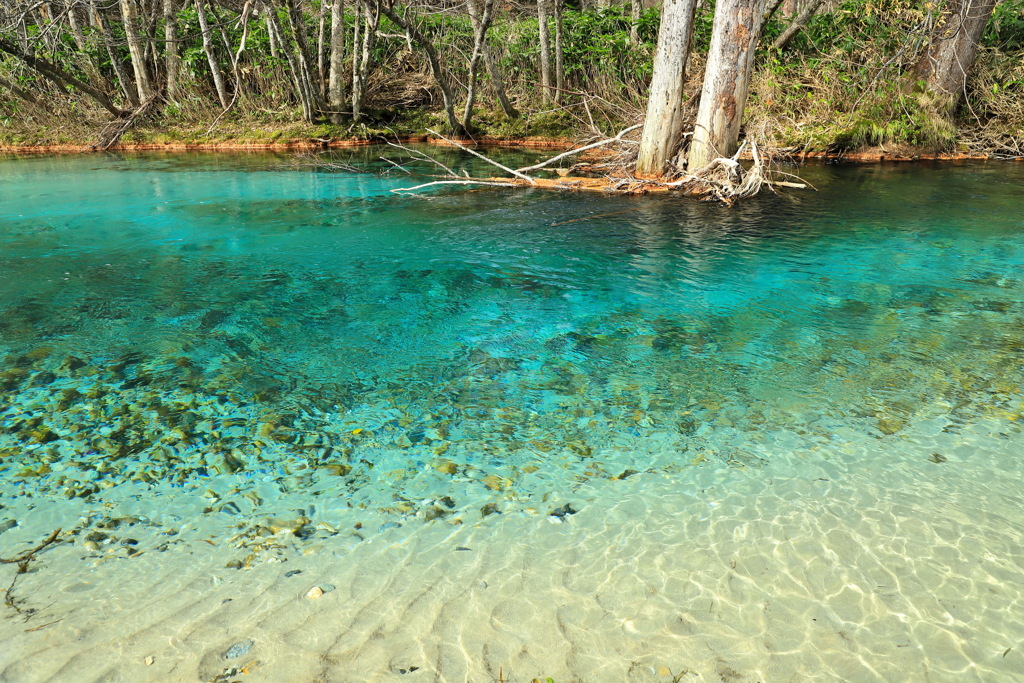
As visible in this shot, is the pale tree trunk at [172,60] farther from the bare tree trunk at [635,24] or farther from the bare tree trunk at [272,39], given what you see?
the bare tree trunk at [635,24]

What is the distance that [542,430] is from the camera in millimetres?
3971

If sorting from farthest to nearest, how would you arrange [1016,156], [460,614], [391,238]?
[1016,156] → [391,238] → [460,614]

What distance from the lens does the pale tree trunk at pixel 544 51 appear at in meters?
17.0

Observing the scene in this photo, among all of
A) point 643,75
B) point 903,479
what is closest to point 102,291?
point 903,479

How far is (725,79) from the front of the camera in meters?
10.3

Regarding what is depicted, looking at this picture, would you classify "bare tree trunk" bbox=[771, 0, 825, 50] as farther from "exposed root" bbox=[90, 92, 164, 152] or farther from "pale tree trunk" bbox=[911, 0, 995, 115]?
"exposed root" bbox=[90, 92, 164, 152]

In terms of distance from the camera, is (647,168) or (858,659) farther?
(647,168)

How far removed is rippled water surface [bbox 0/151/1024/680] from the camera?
3.68m

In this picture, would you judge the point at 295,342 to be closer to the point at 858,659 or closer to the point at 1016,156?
the point at 858,659

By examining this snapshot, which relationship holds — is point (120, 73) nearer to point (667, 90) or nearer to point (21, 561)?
point (667, 90)

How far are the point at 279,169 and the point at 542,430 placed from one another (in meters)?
13.0

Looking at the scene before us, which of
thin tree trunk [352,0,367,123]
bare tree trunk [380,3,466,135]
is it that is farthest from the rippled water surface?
thin tree trunk [352,0,367,123]

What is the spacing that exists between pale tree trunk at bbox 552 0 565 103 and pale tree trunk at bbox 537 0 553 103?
247 mm

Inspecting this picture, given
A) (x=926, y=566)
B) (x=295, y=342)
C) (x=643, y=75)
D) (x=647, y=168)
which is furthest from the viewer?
(x=643, y=75)
